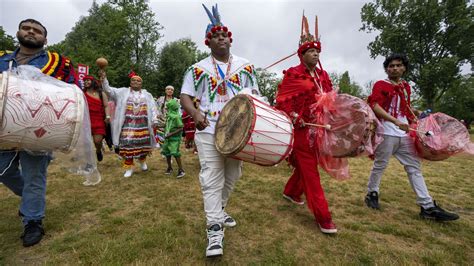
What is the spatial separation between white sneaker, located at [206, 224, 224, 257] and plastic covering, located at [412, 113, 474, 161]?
2.67 m

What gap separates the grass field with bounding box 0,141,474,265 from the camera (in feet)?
8.00

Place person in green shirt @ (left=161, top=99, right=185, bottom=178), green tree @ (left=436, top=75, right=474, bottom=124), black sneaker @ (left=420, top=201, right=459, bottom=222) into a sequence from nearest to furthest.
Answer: black sneaker @ (left=420, top=201, right=459, bottom=222), person in green shirt @ (left=161, top=99, right=185, bottom=178), green tree @ (left=436, top=75, right=474, bottom=124)

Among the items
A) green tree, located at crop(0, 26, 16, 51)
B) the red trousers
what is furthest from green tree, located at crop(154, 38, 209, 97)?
the red trousers

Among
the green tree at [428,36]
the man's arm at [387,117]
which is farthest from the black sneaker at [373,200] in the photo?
the green tree at [428,36]

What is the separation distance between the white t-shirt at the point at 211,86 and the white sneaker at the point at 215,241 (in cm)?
89

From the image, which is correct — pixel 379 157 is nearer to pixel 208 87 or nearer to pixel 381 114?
pixel 381 114

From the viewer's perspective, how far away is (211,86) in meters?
2.64

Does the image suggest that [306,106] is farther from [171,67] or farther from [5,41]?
[5,41]

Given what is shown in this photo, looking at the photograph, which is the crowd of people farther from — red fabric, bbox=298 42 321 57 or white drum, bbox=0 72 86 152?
white drum, bbox=0 72 86 152

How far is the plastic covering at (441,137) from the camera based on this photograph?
3125 millimetres

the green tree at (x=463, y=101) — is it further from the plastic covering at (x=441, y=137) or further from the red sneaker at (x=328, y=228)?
the red sneaker at (x=328, y=228)

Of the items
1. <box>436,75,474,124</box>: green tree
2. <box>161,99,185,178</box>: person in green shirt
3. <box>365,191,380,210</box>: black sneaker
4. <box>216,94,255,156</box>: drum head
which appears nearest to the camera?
<box>216,94,255,156</box>: drum head

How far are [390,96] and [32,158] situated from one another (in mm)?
4188

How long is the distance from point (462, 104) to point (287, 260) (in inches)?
1742
